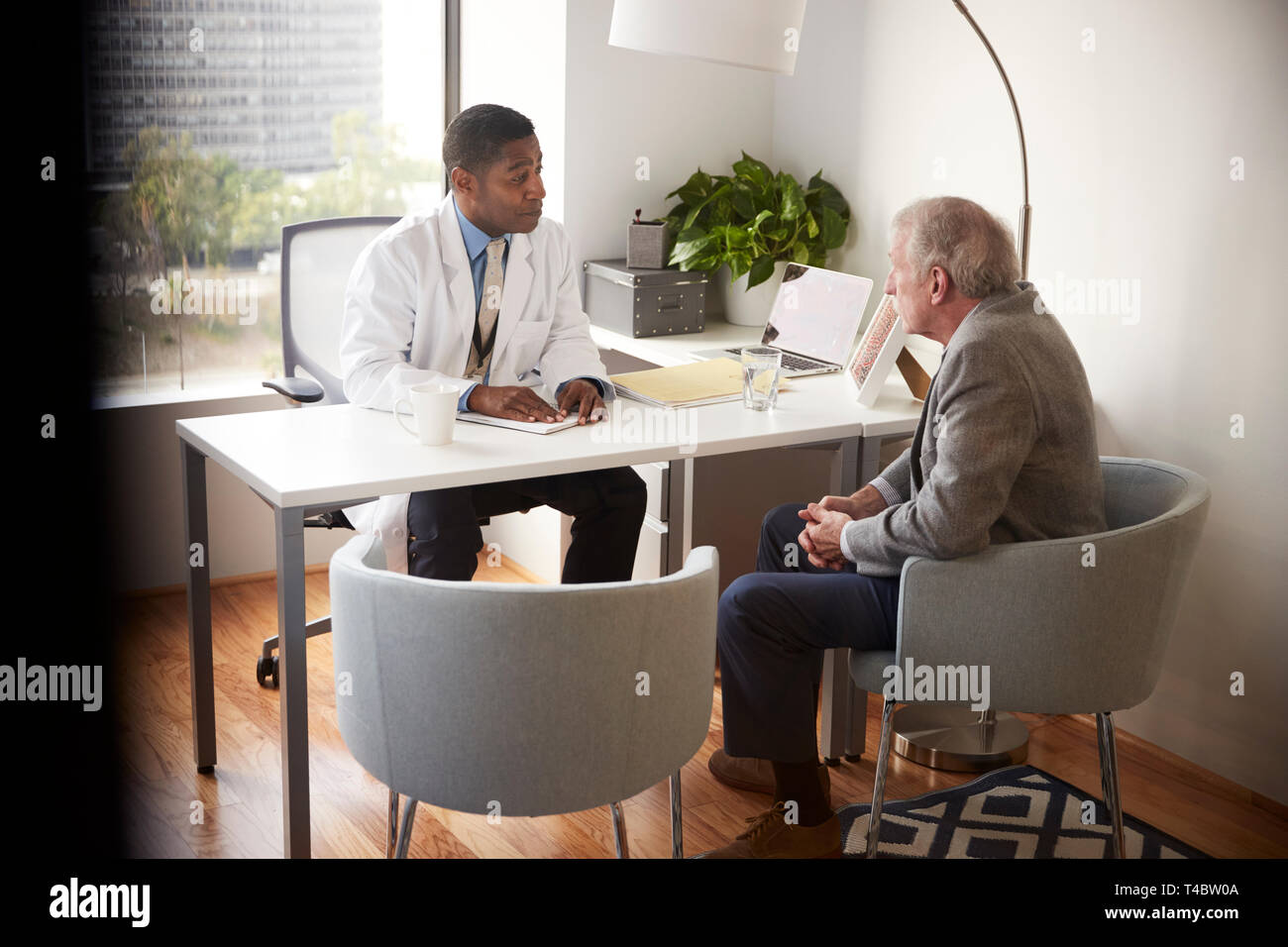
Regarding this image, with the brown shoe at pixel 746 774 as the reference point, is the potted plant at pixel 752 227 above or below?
above

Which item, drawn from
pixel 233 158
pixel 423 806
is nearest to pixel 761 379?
pixel 423 806

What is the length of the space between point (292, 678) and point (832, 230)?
1977 mm

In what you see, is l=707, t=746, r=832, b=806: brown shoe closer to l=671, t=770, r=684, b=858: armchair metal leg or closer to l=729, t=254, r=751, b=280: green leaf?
l=671, t=770, r=684, b=858: armchair metal leg

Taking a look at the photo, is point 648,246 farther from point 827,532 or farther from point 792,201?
point 827,532

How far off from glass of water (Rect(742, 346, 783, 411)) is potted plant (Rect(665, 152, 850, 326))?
79 centimetres

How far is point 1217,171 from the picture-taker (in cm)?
253

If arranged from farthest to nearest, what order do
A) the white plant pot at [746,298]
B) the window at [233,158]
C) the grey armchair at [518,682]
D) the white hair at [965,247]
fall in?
the white plant pot at [746,298]
the window at [233,158]
the white hair at [965,247]
the grey armchair at [518,682]

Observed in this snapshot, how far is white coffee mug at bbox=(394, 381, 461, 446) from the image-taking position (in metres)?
2.27

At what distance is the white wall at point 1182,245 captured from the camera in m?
2.49

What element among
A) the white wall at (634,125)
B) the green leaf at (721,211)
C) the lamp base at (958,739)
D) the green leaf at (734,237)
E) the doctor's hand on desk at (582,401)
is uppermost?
the white wall at (634,125)

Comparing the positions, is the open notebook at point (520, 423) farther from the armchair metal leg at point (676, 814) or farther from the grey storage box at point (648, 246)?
the grey storage box at point (648, 246)

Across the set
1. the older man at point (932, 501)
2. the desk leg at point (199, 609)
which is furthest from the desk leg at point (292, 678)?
the older man at point (932, 501)

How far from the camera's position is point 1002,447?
200cm

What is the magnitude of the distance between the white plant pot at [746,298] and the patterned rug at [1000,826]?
4.68ft
